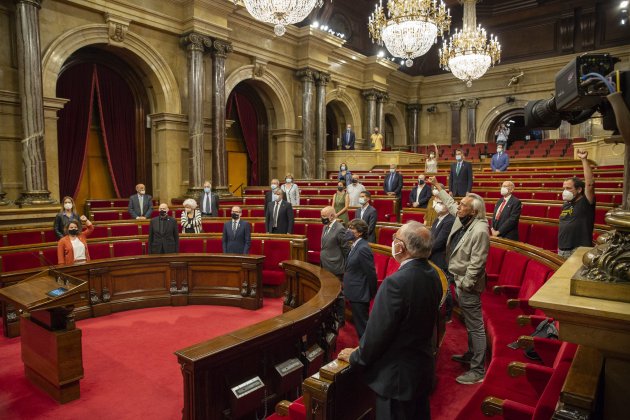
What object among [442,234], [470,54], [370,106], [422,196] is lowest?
[442,234]

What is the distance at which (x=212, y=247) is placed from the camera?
6.15m

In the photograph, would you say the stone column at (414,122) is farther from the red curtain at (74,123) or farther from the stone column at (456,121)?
the red curtain at (74,123)

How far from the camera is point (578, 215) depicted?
3.90 m

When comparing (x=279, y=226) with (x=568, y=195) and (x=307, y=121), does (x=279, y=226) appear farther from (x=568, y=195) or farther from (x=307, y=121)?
(x=307, y=121)

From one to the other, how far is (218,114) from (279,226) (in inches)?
196

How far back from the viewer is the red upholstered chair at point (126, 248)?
5.73 meters

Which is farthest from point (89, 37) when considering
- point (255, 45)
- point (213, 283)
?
point (213, 283)

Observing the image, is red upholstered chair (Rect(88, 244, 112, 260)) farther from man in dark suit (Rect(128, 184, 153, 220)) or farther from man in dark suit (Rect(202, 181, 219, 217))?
man in dark suit (Rect(202, 181, 219, 217))

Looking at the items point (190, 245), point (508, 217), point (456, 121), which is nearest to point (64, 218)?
point (190, 245)

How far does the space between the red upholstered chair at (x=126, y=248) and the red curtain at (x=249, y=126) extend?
764 cm

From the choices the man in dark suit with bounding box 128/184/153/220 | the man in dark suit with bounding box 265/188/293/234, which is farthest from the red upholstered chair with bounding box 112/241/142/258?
the man in dark suit with bounding box 265/188/293/234

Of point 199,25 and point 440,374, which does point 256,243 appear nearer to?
point 440,374

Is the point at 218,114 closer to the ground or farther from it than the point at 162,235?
farther from it

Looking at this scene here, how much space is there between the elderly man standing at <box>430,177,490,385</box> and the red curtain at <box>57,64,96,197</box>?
8983 millimetres
